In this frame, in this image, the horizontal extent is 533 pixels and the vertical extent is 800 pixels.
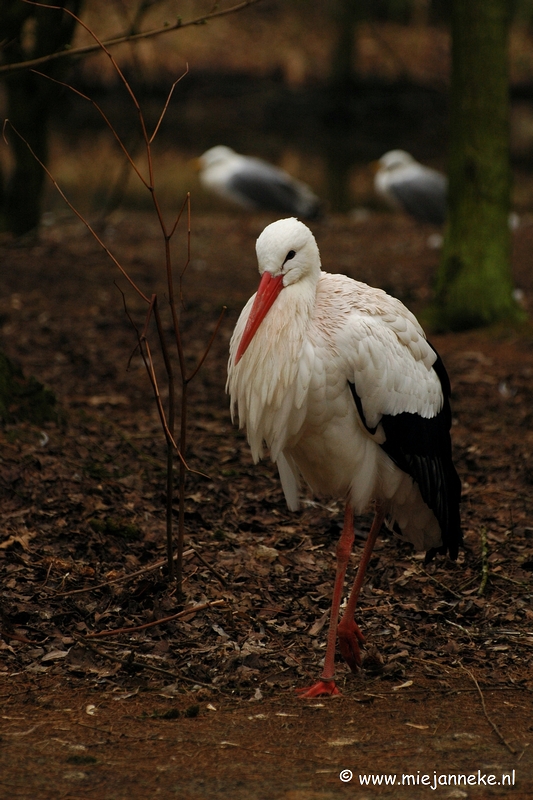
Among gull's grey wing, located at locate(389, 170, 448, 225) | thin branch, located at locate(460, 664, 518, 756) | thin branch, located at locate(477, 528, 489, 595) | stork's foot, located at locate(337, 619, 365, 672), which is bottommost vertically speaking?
thin branch, located at locate(460, 664, 518, 756)

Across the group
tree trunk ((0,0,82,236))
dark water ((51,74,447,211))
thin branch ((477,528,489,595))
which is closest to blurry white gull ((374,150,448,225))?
tree trunk ((0,0,82,236))

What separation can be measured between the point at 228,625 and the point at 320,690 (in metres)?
0.53

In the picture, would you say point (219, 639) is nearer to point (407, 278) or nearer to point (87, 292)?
point (87, 292)

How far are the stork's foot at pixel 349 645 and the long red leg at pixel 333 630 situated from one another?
0.30 ft

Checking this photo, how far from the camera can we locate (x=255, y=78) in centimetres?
2944

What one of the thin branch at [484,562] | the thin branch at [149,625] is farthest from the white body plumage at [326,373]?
the thin branch at [484,562]

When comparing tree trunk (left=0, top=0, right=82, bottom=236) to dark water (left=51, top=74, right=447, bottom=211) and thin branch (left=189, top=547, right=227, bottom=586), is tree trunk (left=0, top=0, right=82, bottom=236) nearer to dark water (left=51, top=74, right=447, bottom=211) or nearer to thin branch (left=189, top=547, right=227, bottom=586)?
thin branch (left=189, top=547, right=227, bottom=586)

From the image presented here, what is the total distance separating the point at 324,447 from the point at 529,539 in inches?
65.0

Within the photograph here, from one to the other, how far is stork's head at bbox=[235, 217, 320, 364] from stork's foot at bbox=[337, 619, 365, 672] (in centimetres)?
112

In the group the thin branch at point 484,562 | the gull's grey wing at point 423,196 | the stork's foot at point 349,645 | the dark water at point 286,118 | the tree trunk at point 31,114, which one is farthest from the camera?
the dark water at point 286,118

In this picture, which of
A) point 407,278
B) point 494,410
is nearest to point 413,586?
point 494,410

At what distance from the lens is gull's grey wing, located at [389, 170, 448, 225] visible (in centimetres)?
1320

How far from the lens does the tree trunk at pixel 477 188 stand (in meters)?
7.50

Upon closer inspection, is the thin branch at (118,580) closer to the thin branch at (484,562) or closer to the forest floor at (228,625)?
the forest floor at (228,625)
